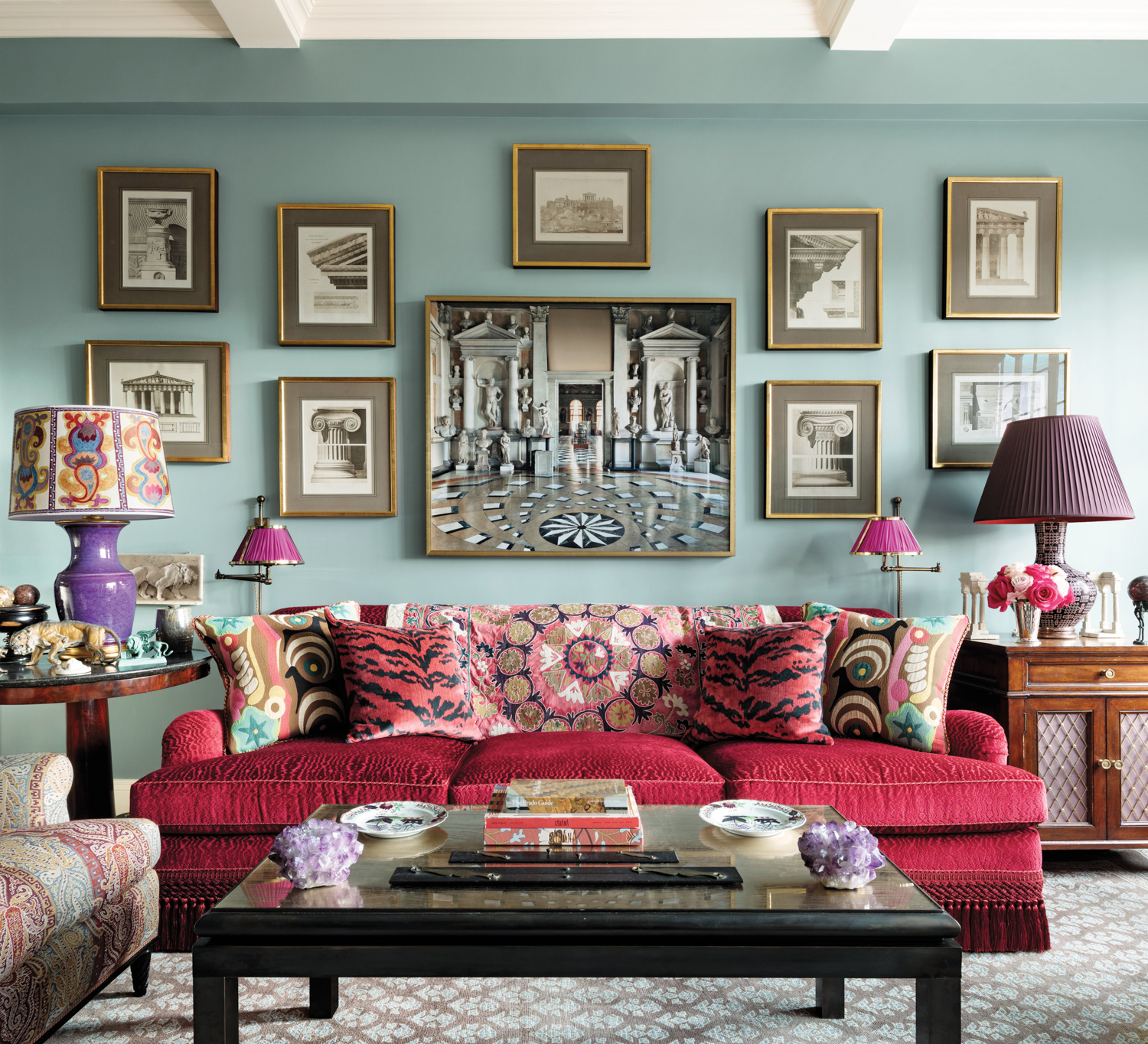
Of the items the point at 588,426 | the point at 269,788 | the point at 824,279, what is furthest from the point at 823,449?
the point at 269,788

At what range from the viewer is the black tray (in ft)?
4.36

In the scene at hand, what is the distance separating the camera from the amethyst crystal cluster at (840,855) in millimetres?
1304

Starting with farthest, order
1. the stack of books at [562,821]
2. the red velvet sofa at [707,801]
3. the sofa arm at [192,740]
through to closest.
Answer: the sofa arm at [192,740]
the red velvet sofa at [707,801]
the stack of books at [562,821]

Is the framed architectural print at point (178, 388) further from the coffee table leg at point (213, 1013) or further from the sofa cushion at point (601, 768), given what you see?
the coffee table leg at point (213, 1013)

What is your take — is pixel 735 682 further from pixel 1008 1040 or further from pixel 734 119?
pixel 734 119

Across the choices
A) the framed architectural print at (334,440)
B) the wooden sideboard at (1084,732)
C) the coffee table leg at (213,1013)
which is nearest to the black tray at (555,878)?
the coffee table leg at (213,1013)

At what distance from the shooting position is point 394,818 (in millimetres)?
1634

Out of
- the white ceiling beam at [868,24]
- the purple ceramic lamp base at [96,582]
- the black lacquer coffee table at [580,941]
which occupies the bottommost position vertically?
the black lacquer coffee table at [580,941]

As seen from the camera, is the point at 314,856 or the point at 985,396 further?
the point at 985,396

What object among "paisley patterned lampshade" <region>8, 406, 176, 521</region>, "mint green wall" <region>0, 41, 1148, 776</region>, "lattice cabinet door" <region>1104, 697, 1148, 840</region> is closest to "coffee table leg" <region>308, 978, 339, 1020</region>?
"paisley patterned lampshade" <region>8, 406, 176, 521</region>

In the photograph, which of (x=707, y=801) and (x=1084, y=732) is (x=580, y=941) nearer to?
(x=707, y=801)

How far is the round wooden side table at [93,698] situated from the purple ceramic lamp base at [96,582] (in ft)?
0.59

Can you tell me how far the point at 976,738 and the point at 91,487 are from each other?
2680 millimetres

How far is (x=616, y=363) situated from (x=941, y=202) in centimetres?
150
